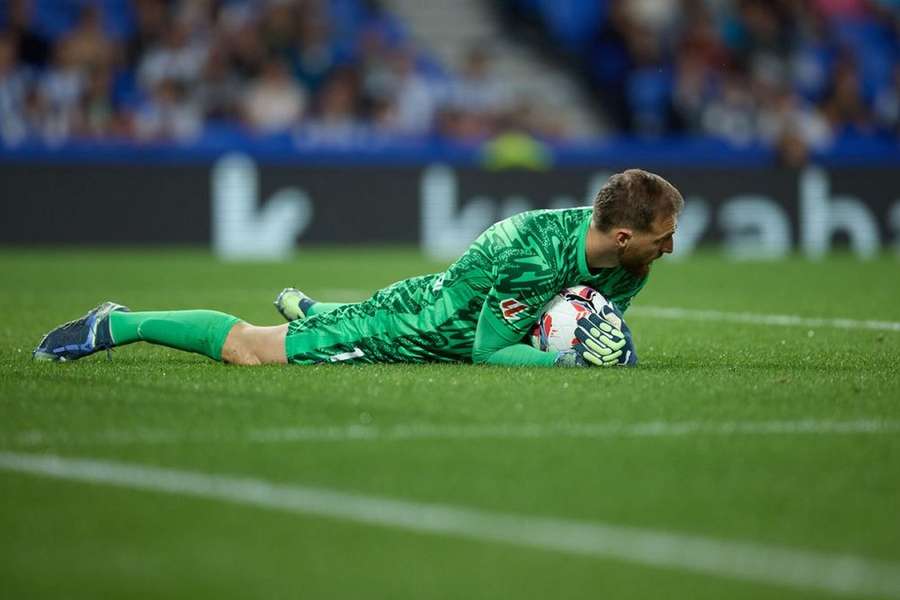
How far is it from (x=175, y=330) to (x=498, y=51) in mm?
16623

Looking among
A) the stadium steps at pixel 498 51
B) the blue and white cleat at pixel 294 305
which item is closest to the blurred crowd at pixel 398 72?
the stadium steps at pixel 498 51

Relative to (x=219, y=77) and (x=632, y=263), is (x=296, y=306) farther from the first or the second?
(x=219, y=77)

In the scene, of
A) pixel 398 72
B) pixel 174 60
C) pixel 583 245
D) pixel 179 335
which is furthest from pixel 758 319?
pixel 174 60

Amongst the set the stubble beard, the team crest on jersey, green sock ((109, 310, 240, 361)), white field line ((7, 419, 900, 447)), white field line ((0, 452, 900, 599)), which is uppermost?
the stubble beard

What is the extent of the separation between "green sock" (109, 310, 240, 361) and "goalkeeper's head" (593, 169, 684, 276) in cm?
188

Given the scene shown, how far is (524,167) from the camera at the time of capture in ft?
63.7

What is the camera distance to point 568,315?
6980 mm

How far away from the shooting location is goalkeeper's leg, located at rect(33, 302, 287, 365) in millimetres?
7305

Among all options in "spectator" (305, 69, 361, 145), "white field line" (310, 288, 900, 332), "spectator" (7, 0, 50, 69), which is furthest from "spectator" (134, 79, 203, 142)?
"white field line" (310, 288, 900, 332)

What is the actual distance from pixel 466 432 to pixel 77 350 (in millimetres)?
2633

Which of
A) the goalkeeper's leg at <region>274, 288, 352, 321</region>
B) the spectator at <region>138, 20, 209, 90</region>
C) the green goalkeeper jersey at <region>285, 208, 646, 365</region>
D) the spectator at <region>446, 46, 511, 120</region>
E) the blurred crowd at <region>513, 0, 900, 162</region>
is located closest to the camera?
the green goalkeeper jersey at <region>285, 208, 646, 365</region>

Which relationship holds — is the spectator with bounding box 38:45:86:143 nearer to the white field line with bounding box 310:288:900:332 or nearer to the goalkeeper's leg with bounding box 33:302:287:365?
the white field line with bounding box 310:288:900:332

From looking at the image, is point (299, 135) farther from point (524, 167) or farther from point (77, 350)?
point (77, 350)

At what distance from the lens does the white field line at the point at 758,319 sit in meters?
10.2
